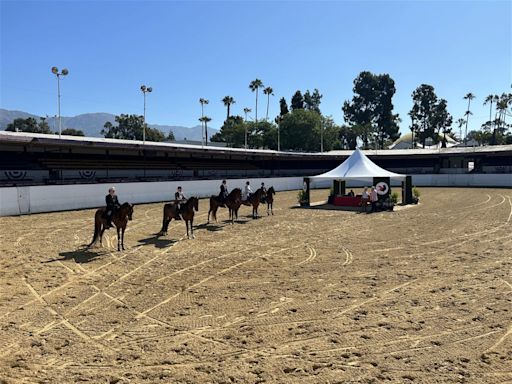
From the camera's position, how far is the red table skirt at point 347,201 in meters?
25.7

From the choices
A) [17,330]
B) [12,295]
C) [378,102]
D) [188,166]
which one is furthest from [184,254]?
[378,102]

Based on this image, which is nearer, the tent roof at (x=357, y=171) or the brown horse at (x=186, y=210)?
the brown horse at (x=186, y=210)

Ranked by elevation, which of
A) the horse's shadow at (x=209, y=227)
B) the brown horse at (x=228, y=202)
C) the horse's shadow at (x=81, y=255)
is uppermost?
the brown horse at (x=228, y=202)

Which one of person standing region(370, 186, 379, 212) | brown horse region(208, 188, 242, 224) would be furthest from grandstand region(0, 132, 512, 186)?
person standing region(370, 186, 379, 212)

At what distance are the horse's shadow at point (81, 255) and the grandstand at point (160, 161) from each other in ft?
43.7

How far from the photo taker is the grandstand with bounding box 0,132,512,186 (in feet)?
89.7

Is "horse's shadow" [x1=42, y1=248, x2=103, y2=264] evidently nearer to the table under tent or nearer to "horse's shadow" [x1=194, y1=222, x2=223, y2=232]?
"horse's shadow" [x1=194, y1=222, x2=223, y2=232]

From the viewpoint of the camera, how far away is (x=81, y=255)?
11531 millimetres

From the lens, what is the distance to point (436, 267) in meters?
9.95

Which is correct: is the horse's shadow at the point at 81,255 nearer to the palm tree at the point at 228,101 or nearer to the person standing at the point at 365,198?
the person standing at the point at 365,198

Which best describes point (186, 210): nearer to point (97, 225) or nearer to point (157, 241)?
point (157, 241)

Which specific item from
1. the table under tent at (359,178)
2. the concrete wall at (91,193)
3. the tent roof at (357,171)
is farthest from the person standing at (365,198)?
the concrete wall at (91,193)

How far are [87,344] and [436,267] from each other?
8478mm

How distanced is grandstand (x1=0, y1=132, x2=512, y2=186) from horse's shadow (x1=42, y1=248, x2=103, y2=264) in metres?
13.3
